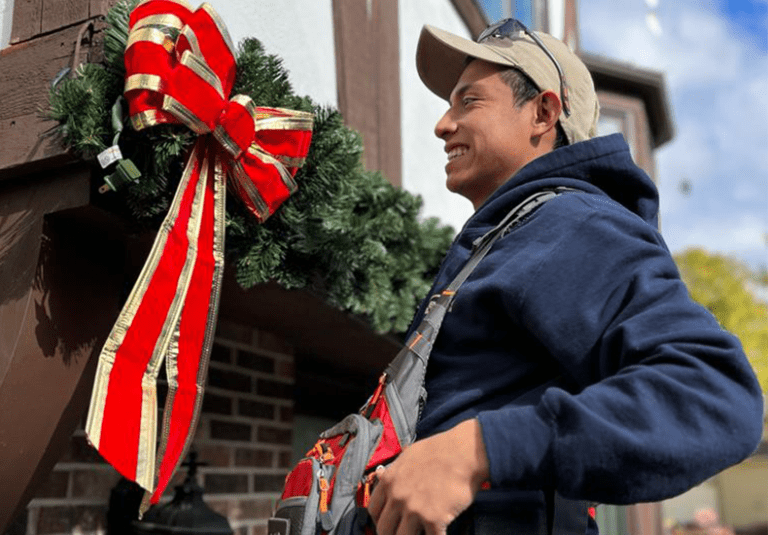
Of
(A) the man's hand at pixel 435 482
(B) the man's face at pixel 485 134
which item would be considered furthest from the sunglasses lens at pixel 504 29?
(A) the man's hand at pixel 435 482

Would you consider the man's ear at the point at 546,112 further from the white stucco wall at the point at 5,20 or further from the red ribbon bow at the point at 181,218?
the white stucco wall at the point at 5,20

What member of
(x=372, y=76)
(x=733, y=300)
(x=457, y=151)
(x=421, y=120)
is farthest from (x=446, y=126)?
(x=733, y=300)

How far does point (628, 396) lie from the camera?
107 centimetres

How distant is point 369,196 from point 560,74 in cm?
105

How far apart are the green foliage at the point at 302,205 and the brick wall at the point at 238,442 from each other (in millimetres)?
774

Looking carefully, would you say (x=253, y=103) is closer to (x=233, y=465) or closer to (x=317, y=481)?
(x=317, y=481)

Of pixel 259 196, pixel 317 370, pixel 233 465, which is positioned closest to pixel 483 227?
pixel 259 196

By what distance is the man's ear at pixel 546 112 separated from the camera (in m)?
1.59

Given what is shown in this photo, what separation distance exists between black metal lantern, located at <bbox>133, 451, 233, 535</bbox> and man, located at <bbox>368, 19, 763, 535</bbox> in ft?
4.91

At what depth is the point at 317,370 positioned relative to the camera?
430cm

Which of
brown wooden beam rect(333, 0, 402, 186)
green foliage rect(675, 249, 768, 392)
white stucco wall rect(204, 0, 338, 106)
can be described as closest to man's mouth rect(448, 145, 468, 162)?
white stucco wall rect(204, 0, 338, 106)

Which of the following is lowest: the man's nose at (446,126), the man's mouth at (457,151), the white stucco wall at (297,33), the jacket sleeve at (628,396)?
the jacket sleeve at (628,396)

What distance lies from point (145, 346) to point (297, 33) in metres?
1.48

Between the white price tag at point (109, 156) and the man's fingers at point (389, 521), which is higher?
the white price tag at point (109, 156)
